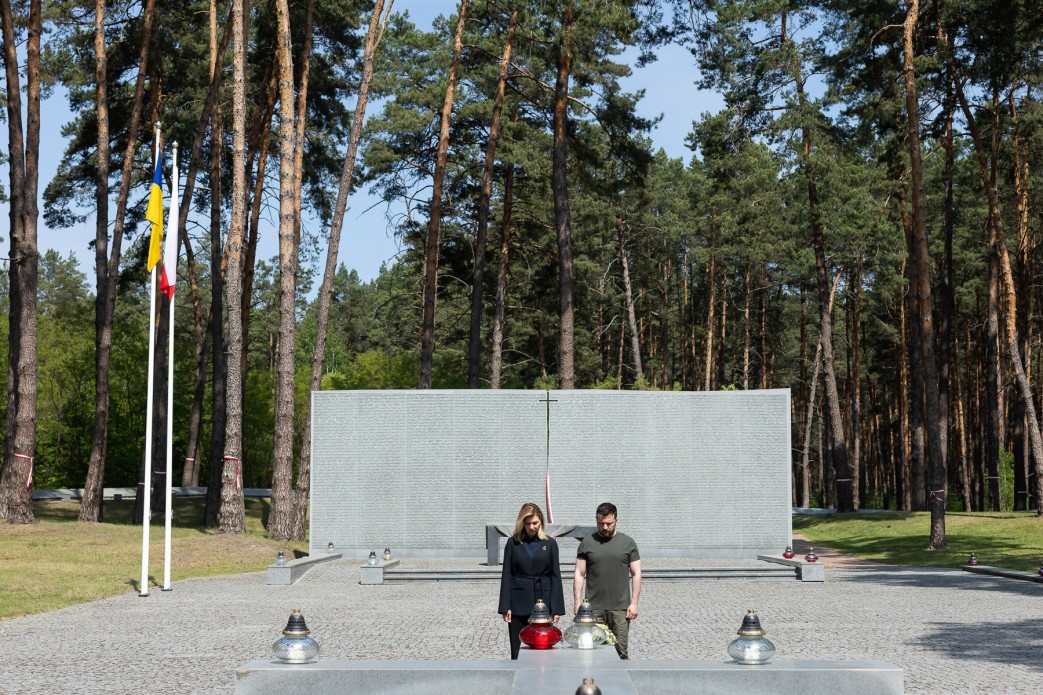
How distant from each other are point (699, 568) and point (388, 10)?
1756 cm

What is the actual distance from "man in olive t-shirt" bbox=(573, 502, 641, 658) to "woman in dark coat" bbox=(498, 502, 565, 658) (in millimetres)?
183

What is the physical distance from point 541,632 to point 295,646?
4.48ft

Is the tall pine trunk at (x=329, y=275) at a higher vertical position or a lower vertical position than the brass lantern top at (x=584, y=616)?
higher

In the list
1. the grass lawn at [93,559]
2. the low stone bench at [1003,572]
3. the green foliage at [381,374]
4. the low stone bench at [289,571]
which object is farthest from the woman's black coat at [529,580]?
the green foliage at [381,374]

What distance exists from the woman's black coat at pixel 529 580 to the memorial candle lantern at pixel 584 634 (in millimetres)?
1572

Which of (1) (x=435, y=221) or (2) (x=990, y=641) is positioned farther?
(1) (x=435, y=221)

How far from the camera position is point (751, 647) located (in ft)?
20.2

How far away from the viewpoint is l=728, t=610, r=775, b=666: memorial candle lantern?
612 cm

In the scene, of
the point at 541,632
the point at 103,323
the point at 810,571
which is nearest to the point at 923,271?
the point at 810,571

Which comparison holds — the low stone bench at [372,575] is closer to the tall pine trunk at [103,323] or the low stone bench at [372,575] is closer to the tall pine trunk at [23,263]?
the tall pine trunk at [23,263]

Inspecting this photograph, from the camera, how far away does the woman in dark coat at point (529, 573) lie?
26.1ft

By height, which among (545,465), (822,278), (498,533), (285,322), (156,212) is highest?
(822,278)

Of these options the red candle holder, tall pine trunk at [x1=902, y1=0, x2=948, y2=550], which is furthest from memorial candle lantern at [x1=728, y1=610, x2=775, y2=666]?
tall pine trunk at [x1=902, y1=0, x2=948, y2=550]

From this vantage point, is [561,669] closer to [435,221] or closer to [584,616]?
[584,616]
